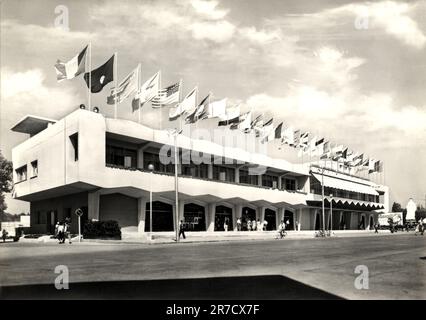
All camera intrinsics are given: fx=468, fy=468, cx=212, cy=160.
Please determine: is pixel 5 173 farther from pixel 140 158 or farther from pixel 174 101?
pixel 174 101

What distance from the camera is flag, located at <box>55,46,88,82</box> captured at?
29484mm

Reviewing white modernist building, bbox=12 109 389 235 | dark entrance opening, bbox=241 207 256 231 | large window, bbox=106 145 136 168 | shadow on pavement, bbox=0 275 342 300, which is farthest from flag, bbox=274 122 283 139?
shadow on pavement, bbox=0 275 342 300

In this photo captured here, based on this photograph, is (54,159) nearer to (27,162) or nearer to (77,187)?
(77,187)

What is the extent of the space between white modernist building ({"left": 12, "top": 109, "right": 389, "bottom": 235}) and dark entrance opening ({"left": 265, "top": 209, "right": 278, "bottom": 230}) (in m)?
0.13

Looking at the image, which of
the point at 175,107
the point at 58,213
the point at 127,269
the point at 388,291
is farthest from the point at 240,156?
the point at 388,291

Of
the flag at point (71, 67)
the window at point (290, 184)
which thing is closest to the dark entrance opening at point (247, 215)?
the window at point (290, 184)

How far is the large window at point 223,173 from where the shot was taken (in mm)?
51750

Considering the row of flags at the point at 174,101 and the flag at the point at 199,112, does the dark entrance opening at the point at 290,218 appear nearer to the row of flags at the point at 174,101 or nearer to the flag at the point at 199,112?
the row of flags at the point at 174,101

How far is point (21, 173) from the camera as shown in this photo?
1907 inches

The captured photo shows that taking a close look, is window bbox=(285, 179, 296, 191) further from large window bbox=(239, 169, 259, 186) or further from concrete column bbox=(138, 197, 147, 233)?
concrete column bbox=(138, 197, 147, 233)

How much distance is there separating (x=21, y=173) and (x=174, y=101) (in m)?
22.3

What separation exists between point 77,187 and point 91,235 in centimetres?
455

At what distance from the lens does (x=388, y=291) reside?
9195 millimetres

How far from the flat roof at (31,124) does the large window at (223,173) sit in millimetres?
17721
